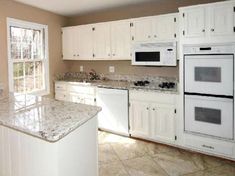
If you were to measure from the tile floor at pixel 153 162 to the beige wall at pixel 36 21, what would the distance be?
209 centimetres

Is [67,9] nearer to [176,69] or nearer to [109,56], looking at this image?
[109,56]

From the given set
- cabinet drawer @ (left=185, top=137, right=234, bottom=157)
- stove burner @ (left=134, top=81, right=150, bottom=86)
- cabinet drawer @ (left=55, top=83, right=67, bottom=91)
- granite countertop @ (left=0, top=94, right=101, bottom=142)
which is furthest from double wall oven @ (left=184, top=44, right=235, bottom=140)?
cabinet drawer @ (left=55, top=83, right=67, bottom=91)

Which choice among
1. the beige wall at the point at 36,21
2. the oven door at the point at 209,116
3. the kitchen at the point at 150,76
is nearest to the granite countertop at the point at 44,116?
the kitchen at the point at 150,76

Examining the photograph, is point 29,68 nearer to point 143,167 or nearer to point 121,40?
point 121,40

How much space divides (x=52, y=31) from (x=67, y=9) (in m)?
0.59

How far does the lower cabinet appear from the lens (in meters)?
3.29

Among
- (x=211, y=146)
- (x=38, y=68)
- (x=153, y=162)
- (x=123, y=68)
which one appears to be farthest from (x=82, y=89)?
(x=211, y=146)

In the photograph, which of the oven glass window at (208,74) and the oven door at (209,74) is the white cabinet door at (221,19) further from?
the oven glass window at (208,74)

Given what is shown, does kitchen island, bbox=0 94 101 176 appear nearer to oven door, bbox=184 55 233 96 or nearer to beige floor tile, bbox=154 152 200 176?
beige floor tile, bbox=154 152 200 176

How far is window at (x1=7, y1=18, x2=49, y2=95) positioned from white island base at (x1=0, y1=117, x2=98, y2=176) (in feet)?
7.99

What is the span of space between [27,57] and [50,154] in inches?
129

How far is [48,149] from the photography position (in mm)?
1316

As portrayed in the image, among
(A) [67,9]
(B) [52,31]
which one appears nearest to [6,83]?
(B) [52,31]

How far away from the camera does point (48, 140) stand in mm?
1239
